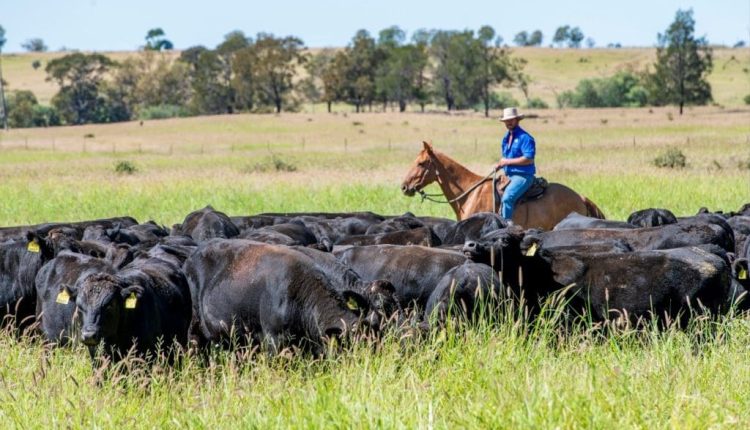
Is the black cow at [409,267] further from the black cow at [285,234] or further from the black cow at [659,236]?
the black cow at [659,236]

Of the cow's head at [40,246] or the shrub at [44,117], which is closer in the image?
the cow's head at [40,246]

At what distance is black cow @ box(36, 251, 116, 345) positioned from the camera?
388 inches

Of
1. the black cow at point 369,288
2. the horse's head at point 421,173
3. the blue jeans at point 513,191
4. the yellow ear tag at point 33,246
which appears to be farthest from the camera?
the horse's head at point 421,173

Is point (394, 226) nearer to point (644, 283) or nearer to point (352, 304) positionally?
point (644, 283)

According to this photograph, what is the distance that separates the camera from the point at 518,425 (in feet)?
19.2

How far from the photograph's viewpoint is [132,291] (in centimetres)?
848

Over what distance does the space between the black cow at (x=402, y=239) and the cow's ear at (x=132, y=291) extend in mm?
5213

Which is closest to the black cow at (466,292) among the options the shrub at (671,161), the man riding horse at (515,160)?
the man riding horse at (515,160)

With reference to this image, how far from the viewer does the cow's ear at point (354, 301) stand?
9109mm

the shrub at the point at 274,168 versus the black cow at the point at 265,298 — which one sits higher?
the black cow at the point at 265,298

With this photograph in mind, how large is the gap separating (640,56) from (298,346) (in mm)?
135473

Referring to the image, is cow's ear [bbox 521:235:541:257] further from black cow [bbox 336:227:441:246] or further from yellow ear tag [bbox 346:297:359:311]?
black cow [bbox 336:227:441:246]

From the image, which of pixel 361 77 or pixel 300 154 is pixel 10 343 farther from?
pixel 361 77

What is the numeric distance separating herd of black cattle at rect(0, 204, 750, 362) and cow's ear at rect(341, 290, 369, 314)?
1 cm
